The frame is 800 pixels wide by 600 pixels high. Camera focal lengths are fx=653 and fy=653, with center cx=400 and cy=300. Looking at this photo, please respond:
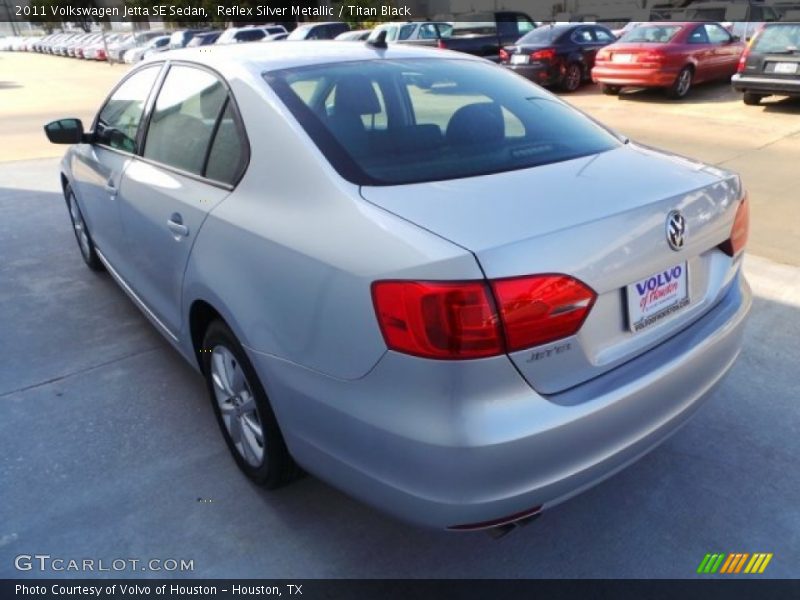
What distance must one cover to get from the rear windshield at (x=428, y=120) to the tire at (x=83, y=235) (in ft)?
9.34

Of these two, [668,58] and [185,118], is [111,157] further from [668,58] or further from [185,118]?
[668,58]

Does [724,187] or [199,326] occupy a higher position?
[724,187]

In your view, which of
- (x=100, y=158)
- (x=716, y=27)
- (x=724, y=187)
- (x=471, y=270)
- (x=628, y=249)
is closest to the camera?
(x=471, y=270)

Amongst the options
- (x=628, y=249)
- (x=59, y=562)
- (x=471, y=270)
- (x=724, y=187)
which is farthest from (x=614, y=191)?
(x=59, y=562)

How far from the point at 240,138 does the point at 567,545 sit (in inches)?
73.6

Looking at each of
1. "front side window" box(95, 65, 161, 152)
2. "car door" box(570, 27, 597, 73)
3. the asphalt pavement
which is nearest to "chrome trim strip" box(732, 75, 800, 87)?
"car door" box(570, 27, 597, 73)

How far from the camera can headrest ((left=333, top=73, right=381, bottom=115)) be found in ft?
7.86

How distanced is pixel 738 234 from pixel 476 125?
1025 mm

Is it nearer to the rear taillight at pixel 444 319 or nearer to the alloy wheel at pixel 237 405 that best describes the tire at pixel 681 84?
the alloy wheel at pixel 237 405

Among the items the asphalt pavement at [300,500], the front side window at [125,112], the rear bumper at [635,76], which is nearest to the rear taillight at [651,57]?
the rear bumper at [635,76]

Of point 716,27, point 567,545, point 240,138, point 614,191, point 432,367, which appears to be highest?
point 716,27

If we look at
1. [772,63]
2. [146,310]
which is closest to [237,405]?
[146,310]

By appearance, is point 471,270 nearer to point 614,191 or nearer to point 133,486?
point 614,191

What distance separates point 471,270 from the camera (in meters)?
1.63
